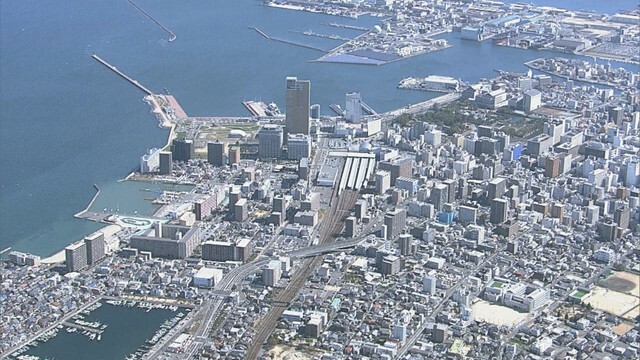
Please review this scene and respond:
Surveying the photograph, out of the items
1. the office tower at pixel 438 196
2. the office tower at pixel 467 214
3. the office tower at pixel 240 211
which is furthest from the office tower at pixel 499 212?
the office tower at pixel 240 211

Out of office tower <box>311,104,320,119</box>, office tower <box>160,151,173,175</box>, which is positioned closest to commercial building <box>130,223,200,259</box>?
office tower <box>160,151,173,175</box>

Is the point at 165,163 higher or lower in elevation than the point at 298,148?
lower

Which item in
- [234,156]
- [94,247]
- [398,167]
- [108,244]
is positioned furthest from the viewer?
[234,156]

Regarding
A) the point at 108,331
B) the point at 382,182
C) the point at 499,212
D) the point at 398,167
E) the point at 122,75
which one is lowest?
the point at 108,331

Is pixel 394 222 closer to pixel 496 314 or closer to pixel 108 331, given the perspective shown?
pixel 496 314

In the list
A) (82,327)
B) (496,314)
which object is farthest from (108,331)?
(496,314)

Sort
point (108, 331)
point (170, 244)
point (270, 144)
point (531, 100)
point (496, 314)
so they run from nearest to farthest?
point (108, 331)
point (496, 314)
point (170, 244)
point (270, 144)
point (531, 100)
